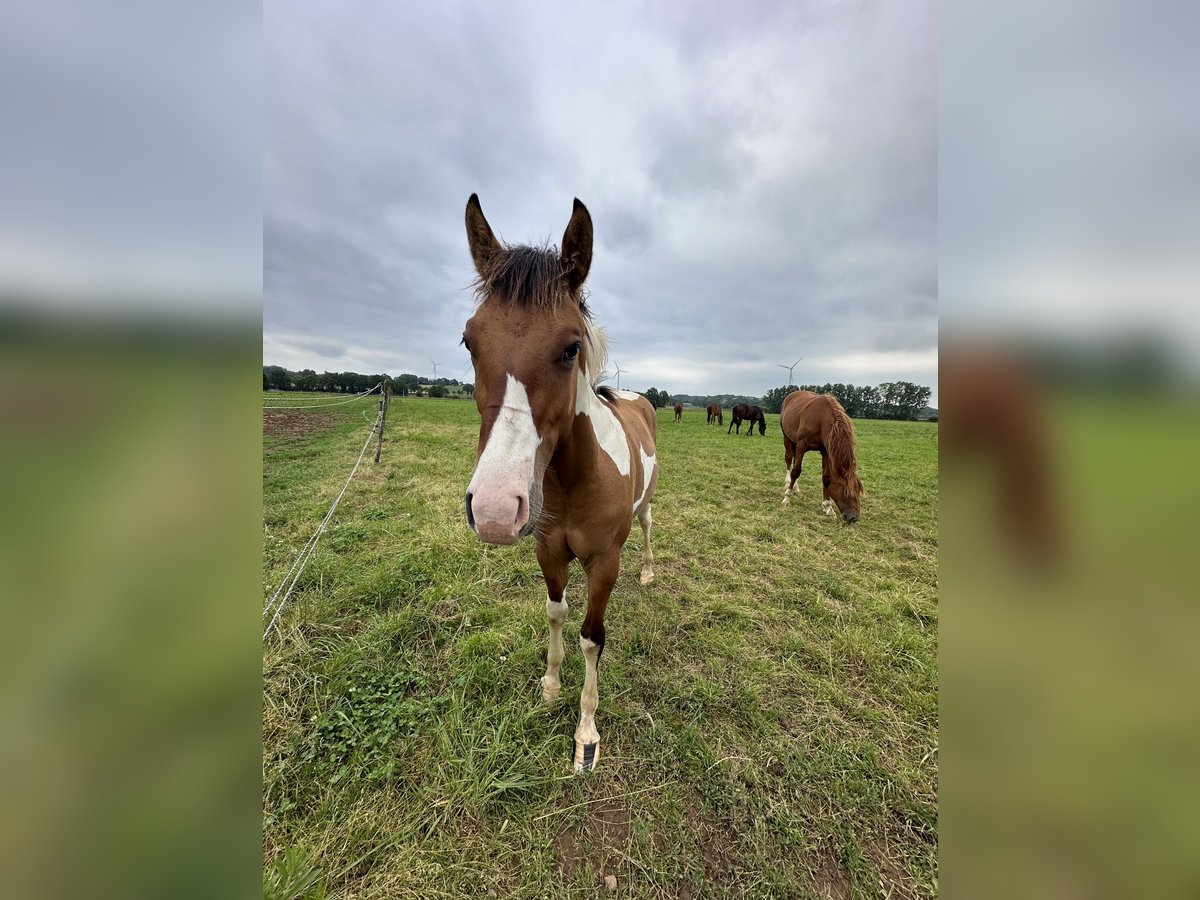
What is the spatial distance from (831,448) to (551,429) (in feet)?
19.4

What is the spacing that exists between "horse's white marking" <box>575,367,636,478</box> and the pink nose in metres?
0.82

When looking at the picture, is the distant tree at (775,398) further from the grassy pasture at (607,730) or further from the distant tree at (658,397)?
the grassy pasture at (607,730)

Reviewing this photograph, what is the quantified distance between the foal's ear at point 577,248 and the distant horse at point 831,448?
5704 mm

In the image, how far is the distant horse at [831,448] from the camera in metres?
6.00

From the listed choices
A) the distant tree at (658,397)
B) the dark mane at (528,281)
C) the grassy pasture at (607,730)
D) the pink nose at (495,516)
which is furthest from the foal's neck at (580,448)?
the distant tree at (658,397)

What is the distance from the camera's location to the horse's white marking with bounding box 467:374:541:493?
4.31 feet

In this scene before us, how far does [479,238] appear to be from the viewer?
1949mm

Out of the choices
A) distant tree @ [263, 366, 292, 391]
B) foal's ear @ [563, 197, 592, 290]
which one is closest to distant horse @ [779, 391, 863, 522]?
foal's ear @ [563, 197, 592, 290]
